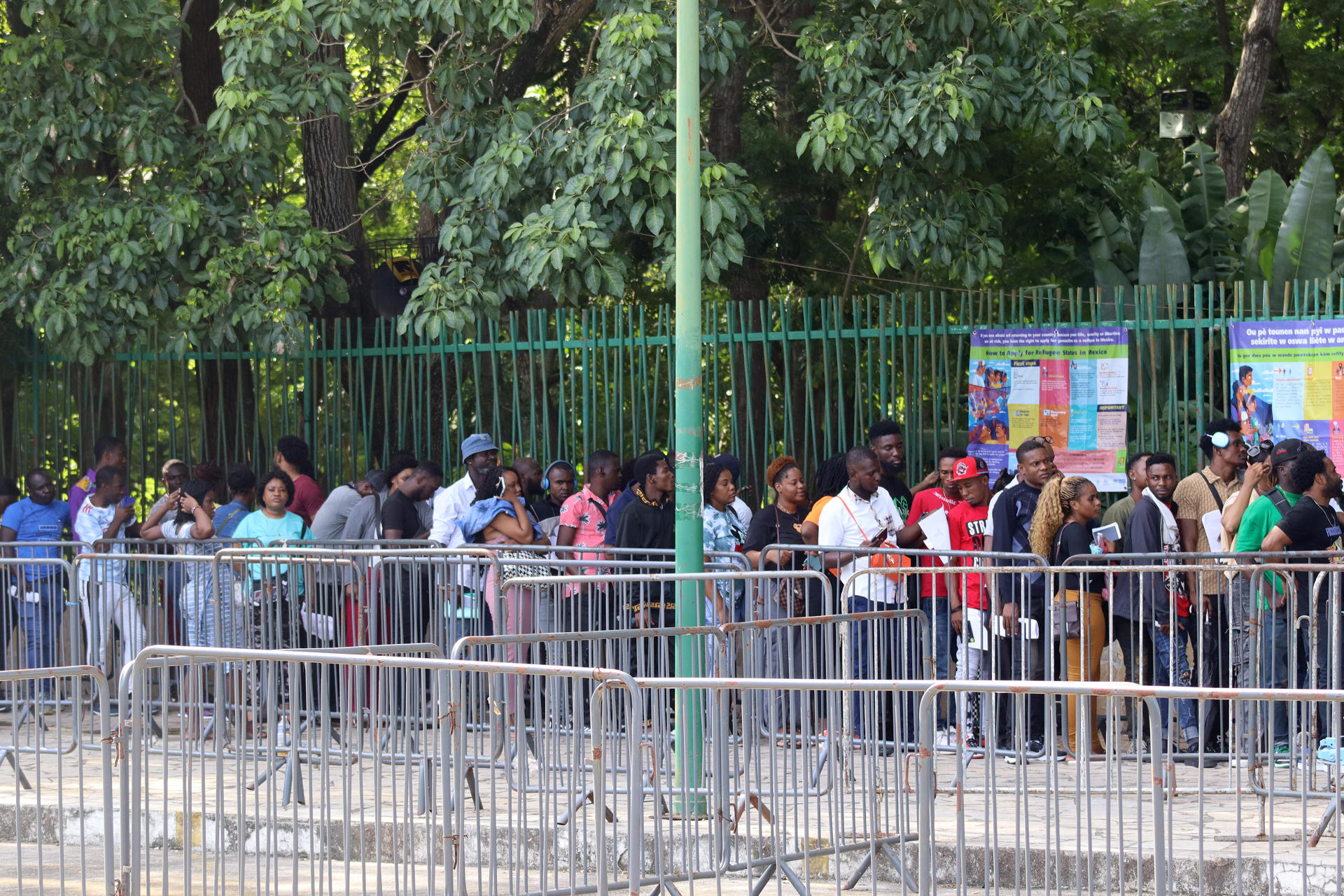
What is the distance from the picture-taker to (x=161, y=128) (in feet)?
44.7

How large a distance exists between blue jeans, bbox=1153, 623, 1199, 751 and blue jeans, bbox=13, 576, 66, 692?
21.1 feet

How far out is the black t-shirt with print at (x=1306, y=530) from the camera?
30.6 ft

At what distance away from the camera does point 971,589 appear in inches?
389

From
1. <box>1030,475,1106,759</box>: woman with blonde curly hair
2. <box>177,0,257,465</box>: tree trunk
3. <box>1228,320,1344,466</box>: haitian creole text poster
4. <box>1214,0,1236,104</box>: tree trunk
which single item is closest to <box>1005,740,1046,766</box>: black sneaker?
<box>1030,475,1106,759</box>: woman with blonde curly hair

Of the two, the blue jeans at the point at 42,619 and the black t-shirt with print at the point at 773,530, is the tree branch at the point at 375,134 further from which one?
the black t-shirt with print at the point at 773,530

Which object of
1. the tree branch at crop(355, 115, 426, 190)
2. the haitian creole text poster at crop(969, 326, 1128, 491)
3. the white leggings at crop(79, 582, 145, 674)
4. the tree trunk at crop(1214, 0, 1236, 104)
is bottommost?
the white leggings at crop(79, 582, 145, 674)

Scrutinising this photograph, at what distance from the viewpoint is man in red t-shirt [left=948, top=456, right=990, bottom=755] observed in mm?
9312

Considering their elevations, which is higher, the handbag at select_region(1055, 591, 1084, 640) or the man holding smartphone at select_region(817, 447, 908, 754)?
the man holding smartphone at select_region(817, 447, 908, 754)

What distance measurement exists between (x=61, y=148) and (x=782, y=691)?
8.35 metres

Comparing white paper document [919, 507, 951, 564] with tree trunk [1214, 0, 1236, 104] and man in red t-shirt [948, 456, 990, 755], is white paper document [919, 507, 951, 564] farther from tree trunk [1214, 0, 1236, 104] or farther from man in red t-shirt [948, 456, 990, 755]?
tree trunk [1214, 0, 1236, 104]

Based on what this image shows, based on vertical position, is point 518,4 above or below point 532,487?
above

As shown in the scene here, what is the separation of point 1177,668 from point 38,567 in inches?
281

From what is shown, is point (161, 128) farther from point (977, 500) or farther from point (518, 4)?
point (977, 500)

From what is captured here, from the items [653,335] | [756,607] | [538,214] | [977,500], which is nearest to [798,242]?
[653,335]
